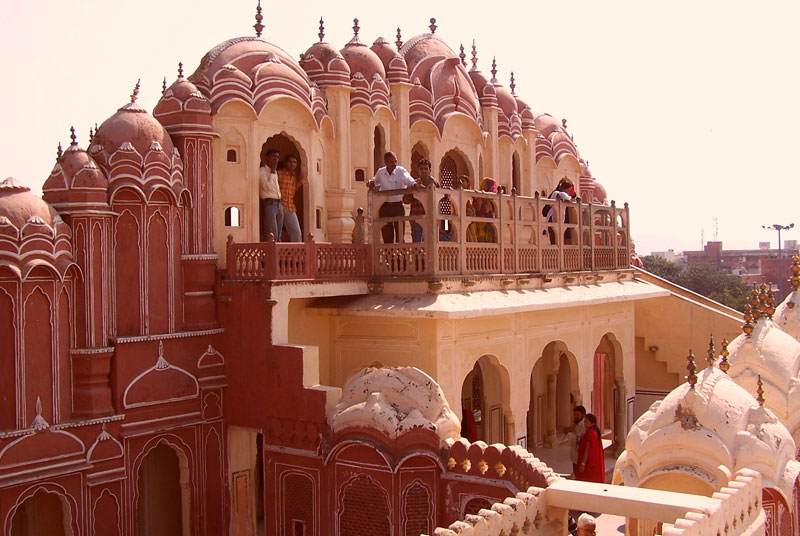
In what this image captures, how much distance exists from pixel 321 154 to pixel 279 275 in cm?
308

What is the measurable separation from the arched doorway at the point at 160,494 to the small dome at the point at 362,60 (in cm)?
704

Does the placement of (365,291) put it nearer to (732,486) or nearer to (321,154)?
(321,154)

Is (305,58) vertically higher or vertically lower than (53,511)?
higher

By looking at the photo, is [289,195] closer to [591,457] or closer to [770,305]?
[591,457]

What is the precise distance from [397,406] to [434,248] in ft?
9.79

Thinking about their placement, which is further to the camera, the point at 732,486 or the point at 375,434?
the point at 375,434

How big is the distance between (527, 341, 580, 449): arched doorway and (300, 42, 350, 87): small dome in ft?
24.0

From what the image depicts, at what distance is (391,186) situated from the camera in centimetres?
1373

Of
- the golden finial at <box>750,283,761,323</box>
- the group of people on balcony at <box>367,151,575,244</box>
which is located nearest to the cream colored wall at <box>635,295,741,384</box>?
the group of people on balcony at <box>367,151,575,244</box>

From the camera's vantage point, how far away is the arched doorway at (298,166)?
1399 cm

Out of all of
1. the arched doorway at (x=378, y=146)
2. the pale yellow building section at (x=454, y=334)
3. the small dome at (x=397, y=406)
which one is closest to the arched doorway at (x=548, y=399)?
the pale yellow building section at (x=454, y=334)

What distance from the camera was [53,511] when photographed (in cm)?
1108

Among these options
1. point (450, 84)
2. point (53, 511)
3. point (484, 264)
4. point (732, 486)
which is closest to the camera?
point (732, 486)

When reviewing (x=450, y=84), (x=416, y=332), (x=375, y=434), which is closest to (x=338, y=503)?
(x=375, y=434)
